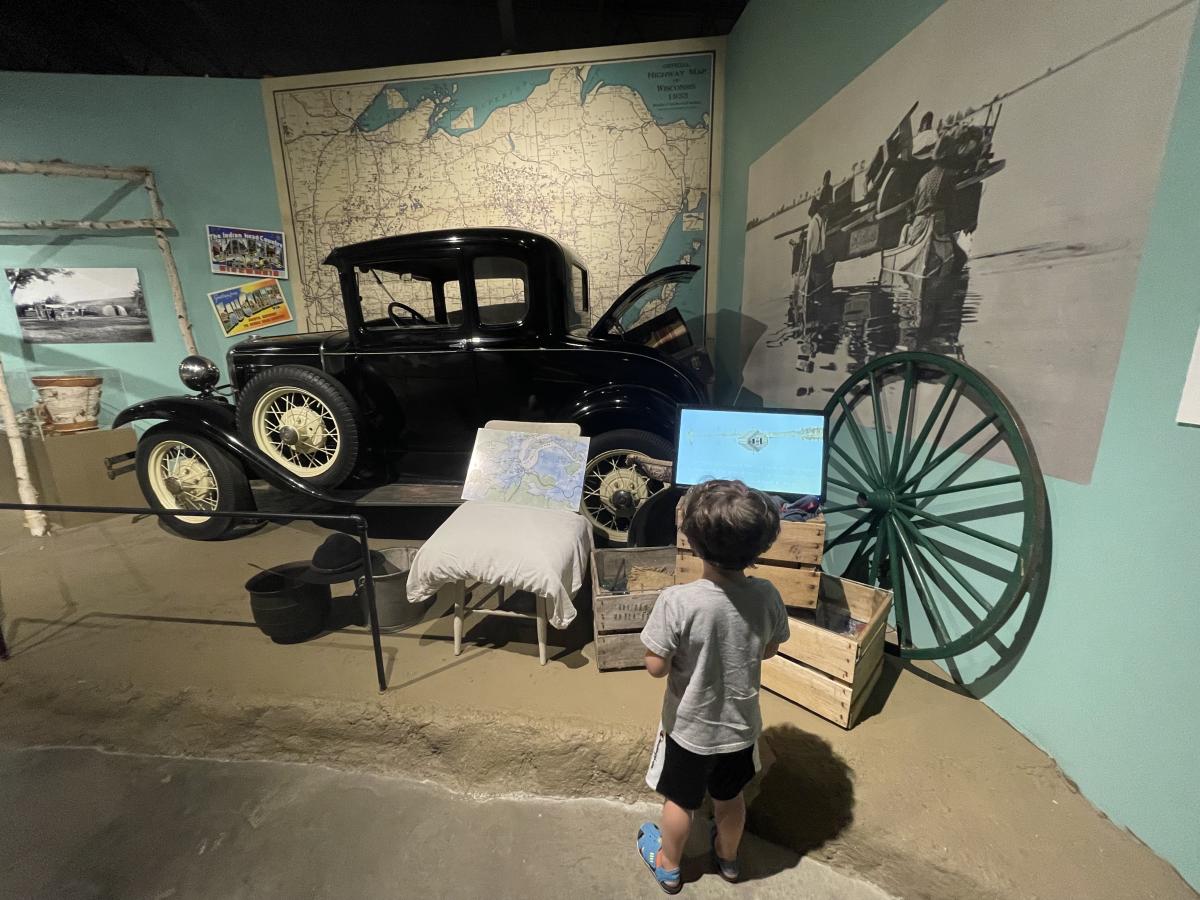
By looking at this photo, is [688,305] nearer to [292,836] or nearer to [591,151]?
[591,151]

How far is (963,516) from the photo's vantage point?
195 cm

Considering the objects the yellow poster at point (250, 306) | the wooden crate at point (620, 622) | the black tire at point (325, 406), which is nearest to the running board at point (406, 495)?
the black tire at point (325, 406)

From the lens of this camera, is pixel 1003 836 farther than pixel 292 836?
No

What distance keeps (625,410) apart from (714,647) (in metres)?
2.06

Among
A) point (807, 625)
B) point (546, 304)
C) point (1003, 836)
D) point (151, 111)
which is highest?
point (151, 111)

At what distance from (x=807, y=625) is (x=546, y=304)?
8.00ft

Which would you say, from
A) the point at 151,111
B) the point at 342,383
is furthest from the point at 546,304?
the point at 151,111

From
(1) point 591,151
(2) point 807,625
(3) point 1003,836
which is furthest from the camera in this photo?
(1) point 591,151

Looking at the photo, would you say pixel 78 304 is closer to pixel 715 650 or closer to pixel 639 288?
pixel 639 288

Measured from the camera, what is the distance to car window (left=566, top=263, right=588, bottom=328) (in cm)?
355

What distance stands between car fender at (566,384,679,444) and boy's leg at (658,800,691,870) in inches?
81.6

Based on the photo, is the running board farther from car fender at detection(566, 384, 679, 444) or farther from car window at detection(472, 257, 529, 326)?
car window at detection(472, 257, 529, 326)

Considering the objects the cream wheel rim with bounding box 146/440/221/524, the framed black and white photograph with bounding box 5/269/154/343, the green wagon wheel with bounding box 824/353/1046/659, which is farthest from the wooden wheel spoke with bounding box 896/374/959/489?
the framed black and white photograph with bounding box 5/269/154/343

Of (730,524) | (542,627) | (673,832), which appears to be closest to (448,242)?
(542,627)
